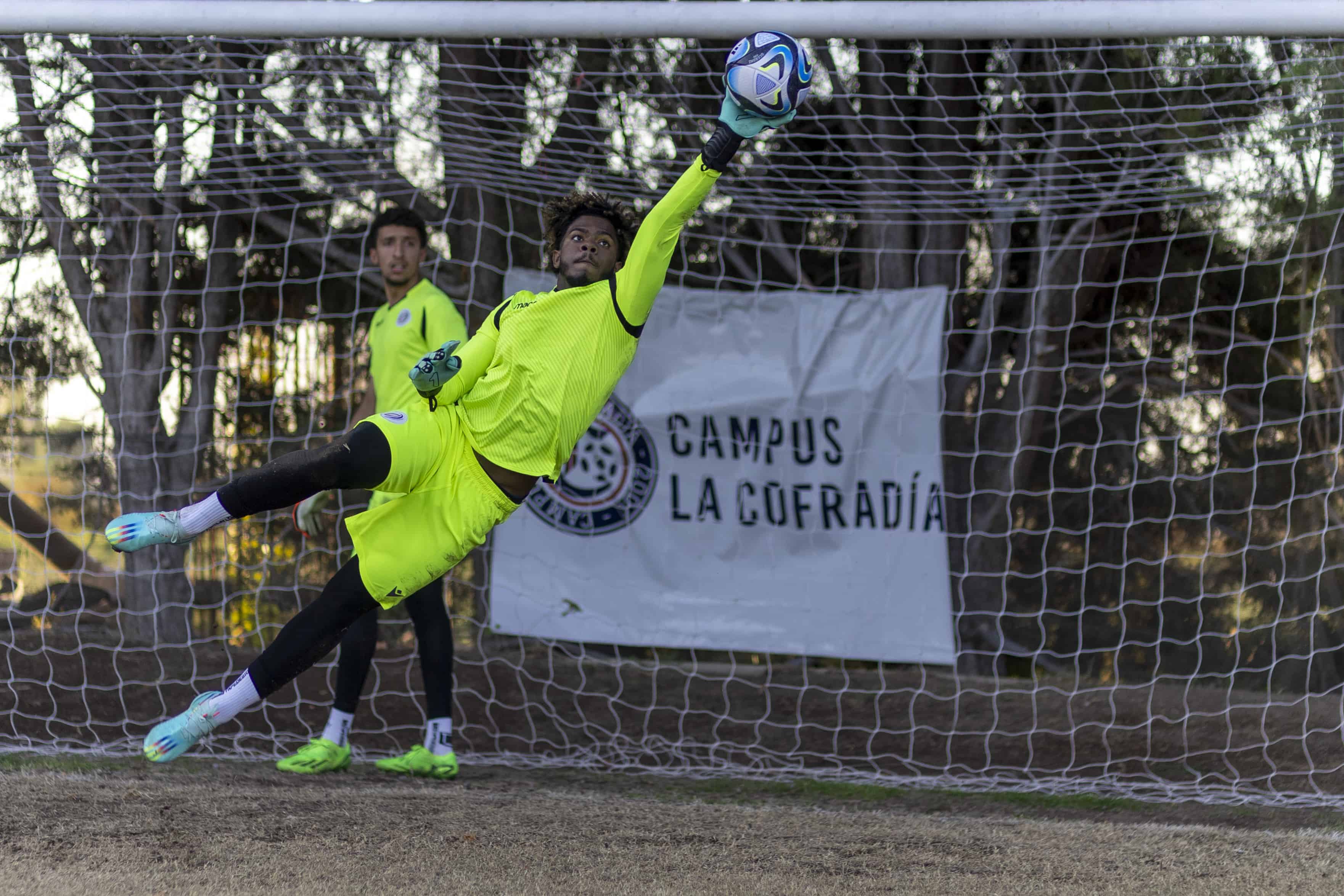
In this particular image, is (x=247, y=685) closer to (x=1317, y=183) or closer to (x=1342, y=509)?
(x=1317, y=183)

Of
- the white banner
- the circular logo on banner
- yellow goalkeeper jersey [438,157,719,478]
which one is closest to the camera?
yellow goalkeeper jersey [438,157,719,478]

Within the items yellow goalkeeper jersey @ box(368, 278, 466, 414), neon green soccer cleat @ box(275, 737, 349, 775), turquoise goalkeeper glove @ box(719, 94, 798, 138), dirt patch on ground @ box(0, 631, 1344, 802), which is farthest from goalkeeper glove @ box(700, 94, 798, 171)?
Result: dirt patch on ground @ box(0, 631, 1344, 802)

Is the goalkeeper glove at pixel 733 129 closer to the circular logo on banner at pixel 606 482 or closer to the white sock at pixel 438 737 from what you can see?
the white sock at pixel 438 737

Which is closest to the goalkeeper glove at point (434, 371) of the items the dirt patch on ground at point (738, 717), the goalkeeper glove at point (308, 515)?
the goalkeeper glove at point (308, 515)

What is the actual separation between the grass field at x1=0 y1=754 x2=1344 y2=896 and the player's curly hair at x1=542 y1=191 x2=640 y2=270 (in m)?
1.64

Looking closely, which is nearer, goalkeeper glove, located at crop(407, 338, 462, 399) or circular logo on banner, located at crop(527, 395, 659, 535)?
goalkeeper glove, located at crop(407, 338, 462, 399)

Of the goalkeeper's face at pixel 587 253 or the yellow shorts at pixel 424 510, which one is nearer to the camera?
the yellow shorts at pixel 424 510

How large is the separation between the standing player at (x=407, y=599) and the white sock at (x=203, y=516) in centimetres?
90

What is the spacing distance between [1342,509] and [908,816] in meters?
4.17

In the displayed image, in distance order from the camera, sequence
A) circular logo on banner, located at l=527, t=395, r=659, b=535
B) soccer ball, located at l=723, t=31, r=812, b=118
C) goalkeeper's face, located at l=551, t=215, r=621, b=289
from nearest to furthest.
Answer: soccer ball, located at l=723, t=31, r=812, b=118, goalkeeper's face, located at l=551, t=215, r=621, b=289, circular logo on banner, located at l=527, t=395, r=659, b=535

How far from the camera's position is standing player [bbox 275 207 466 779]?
361 centimetres

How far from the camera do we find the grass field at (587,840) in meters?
2.63

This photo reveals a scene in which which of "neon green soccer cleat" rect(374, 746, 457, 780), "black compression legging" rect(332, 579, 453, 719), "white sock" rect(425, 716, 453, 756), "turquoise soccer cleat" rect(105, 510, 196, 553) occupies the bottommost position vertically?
"neon green soccer cleat" rect(374, 746, 457, 780)

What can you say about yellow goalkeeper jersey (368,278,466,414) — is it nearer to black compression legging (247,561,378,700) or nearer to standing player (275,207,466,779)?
standing player (275,207,466,779)
